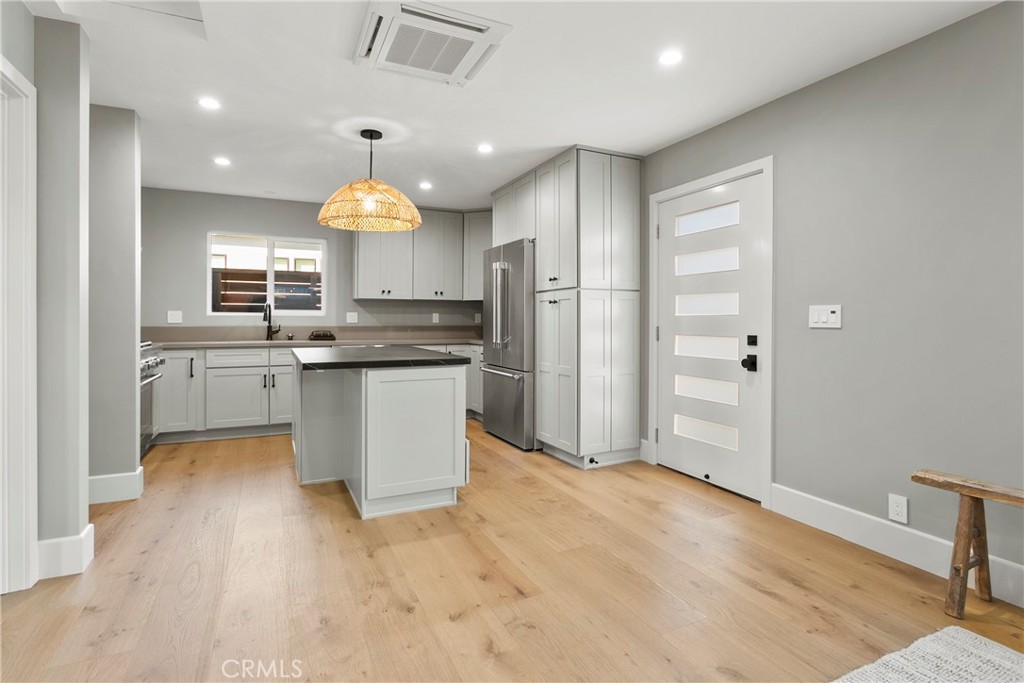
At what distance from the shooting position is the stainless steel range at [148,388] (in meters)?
3.87

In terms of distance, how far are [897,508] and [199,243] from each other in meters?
6.20

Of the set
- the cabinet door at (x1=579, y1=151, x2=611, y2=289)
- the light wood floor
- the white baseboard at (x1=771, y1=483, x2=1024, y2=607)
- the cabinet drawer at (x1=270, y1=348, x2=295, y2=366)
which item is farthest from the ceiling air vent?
the cabinet drawer at (x1=270, y1=348, x2=295, y2=366)

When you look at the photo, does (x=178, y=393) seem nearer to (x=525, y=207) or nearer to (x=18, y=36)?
(x=18, y=36)

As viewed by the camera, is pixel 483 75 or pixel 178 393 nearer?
pixel 483 75

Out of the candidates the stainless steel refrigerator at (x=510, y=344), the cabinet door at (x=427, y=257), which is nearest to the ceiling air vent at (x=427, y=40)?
the stainless steel refrigerator at (x=510, y=344)

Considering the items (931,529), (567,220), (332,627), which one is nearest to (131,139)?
(567,220)

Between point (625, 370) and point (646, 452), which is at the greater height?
point (625, 370)

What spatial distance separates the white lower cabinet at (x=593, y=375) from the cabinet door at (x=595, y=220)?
14 centimetres

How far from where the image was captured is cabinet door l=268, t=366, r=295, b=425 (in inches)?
199

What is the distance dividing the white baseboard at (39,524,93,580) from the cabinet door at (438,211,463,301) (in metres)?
4.33

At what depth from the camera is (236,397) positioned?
4.93 m

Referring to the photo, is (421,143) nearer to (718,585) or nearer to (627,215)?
(627,215)

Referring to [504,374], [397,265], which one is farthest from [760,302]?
[397,265]

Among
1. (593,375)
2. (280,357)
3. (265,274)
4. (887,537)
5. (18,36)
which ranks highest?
(18,36)
